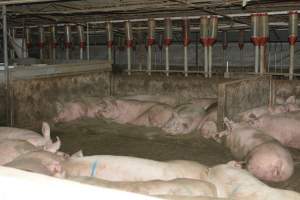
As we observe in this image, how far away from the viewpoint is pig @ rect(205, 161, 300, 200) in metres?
2.91

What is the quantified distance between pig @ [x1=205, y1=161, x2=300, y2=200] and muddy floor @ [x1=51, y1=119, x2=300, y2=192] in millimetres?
1124

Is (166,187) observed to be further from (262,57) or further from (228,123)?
(262,57)

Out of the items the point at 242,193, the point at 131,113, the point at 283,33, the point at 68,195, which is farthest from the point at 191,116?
the point at 283,33

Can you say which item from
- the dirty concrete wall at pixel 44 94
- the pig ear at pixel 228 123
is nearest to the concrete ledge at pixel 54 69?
the dirty concrete wall at pixel 44 94

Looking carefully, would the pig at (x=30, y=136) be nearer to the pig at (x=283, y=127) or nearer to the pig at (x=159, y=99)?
the pig at (x=283, y=127)

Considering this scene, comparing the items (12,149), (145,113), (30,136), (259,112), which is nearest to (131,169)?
(12,149)

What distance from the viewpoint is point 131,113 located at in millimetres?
6773

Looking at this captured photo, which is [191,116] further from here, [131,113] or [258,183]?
[258,183]

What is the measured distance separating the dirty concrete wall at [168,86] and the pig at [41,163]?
12.9 ft

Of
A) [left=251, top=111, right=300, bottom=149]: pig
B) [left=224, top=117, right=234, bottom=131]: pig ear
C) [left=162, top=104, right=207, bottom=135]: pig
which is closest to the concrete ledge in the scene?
[left=162, top=104, right=207, bottom=135]: pig

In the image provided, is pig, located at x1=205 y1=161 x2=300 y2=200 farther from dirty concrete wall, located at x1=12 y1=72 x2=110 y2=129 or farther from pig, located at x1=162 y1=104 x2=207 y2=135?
dirty concrete wall, located at x1=12 y1=72 x2=110 y2=129

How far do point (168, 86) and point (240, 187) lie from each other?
4.41m

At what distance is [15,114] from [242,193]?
3859 mm

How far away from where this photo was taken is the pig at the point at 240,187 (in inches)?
115
